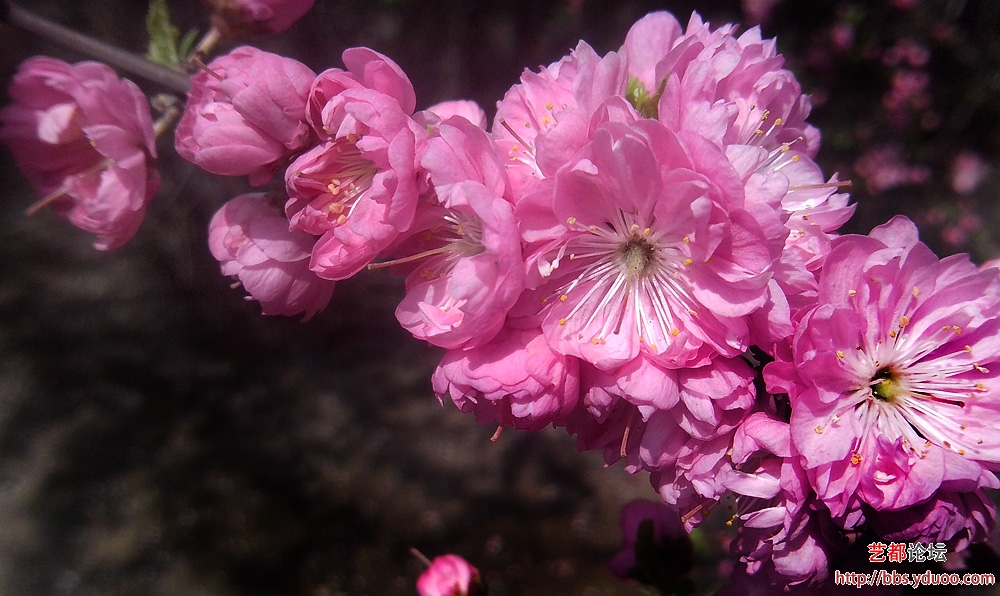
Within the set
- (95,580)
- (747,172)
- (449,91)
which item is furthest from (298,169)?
(95,580)

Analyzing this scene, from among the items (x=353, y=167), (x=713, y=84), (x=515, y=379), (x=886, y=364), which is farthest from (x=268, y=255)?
(x=886, y=364)

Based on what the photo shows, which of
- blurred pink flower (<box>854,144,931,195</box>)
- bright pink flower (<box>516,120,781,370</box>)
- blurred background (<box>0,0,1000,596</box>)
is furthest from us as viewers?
blurred pink flower (<box>854,144,931,195</box>)

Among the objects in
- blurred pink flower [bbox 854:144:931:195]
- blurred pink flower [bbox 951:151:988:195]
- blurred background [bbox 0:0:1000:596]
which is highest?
blurred pink flower [bbox 951:151:988:195]

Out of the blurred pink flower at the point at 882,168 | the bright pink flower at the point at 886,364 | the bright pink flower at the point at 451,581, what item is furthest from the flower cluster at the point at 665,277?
the blurred pink flower at the point at 882,168

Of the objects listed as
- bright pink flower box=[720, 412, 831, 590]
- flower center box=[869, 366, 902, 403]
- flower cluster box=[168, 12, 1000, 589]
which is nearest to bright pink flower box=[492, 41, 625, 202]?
flower cluster box=[168, 12, 1000, 589]

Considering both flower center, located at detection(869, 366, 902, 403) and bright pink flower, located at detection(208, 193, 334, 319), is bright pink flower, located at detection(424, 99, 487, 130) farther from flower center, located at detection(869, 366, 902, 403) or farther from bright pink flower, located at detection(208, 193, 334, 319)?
flower center, located at detection(869, 366, 902, 403)
